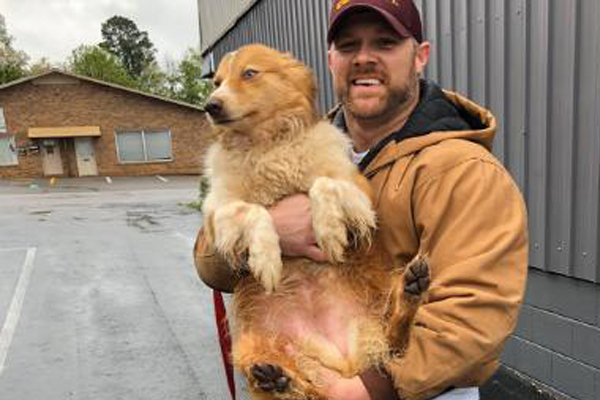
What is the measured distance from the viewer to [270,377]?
1.98m

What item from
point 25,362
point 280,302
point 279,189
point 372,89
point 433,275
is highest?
point 372,89

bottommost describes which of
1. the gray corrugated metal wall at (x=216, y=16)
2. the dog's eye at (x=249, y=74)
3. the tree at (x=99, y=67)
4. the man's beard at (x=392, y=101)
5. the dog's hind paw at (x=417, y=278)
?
the dog's hind paw at (x=417, y=278)

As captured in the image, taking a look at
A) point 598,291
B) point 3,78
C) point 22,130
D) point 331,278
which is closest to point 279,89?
point 331,278

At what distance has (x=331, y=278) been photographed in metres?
2.30

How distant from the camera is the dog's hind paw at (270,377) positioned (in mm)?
1977

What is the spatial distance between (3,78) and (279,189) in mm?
55899

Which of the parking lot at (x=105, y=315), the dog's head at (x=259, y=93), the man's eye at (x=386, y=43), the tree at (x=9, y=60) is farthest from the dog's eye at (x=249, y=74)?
the tree at (x=9, y=60)

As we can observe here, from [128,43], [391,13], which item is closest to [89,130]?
[391,13]

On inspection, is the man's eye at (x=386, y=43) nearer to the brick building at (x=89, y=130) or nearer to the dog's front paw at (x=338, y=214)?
the dog's front paw at (x=338, y=214)

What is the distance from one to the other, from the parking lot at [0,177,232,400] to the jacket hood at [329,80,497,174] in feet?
12.8

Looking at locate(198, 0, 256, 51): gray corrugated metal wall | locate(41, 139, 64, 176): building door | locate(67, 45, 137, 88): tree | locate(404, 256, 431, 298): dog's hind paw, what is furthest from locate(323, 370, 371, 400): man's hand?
locate(67, 45, 137, 88): tree

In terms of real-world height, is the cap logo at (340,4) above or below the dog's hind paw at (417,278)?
above

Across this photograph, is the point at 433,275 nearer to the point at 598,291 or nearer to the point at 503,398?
the point at 598,291

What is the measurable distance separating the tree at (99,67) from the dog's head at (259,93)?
A: 6496 cm
